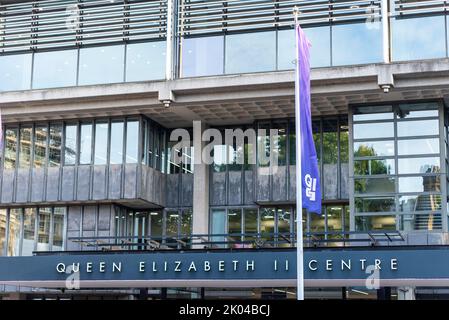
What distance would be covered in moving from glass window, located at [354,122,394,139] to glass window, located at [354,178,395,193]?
64.2 inches

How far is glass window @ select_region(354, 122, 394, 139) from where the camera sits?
25.5m

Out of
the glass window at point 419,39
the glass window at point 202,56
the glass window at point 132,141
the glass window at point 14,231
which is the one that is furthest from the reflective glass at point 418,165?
the glass window at point 14,231

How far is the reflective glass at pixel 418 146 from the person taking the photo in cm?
2489

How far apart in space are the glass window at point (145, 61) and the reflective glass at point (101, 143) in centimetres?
284

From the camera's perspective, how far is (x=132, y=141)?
28141mm

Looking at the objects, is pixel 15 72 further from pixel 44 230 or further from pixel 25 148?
pixel 44 230

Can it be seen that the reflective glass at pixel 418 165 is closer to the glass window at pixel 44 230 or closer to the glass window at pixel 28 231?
the glass window at pixel 44 230

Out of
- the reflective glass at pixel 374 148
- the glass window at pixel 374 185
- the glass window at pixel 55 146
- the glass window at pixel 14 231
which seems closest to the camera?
the glass window at pixel 374 185

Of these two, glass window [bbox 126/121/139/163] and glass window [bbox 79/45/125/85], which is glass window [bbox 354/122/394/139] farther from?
glass window [bbox 79/45/125/85]
